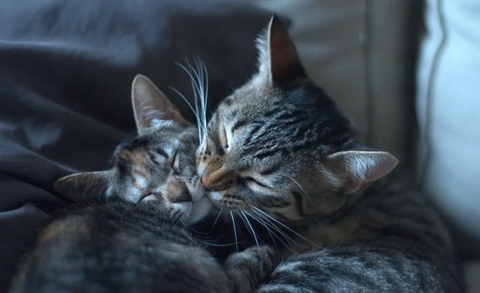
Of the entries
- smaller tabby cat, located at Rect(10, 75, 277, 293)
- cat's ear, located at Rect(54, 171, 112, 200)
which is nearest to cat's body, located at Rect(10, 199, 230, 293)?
smaller tabby cat, located at Rect(10, 75, 277, 293)

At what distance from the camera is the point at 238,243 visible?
1.20m

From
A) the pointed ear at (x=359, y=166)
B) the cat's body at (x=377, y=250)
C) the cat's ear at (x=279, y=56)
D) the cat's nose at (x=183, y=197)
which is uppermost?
the cat's ear at (x=279, y=56)

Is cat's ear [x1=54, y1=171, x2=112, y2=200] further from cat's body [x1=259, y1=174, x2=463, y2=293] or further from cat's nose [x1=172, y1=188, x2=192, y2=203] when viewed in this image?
cat's body [x1=259, y1=174, x2=463, y2=293]

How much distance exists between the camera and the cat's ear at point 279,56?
1.19m

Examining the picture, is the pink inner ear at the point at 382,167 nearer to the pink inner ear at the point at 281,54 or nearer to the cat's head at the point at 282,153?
the cat's head at the point at 282,153

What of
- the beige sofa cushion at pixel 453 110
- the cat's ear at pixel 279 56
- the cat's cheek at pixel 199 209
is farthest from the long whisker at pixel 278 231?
the beige sofa cushion at pixel 453 110

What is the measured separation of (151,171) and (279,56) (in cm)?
50

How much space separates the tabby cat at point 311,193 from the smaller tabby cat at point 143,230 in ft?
0.26

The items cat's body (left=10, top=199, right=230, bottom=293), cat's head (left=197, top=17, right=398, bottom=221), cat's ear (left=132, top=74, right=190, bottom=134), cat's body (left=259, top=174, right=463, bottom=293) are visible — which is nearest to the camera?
cat's body (left=10, top=199, right=230, bottom=293)

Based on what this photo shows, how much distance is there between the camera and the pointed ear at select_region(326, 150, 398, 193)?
102cm

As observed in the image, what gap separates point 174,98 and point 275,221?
53 centimetres

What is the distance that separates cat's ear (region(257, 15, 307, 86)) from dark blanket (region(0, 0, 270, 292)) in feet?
0.51

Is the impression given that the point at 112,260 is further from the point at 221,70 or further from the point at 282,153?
the point at 221,70

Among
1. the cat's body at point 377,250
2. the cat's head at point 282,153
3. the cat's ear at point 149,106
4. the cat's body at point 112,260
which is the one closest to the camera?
the cat's body at point 112,260
